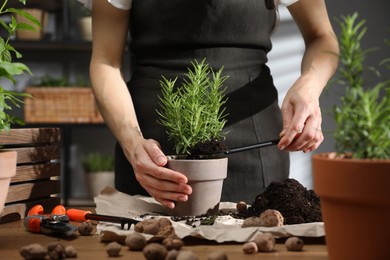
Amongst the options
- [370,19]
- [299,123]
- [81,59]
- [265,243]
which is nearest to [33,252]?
[265,243]

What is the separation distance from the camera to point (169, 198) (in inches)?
50.8

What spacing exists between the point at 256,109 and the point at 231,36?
0.80 feet

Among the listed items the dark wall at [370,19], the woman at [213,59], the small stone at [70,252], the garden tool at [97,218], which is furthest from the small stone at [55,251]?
the dark wall at [370,19]

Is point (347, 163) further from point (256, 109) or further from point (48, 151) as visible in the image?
point (256, 109)

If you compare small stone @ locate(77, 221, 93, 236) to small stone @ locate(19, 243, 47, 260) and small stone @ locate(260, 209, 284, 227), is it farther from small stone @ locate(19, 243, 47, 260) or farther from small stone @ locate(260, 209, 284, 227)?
small stone @ locate(260, 209, 284, 227)

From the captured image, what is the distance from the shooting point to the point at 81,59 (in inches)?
181

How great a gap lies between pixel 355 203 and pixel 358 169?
0.16ft

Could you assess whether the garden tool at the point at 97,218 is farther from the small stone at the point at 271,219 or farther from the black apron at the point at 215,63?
the black apron at the point at 215,63

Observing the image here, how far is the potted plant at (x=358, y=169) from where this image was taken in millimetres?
737

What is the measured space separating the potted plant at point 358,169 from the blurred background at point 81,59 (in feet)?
11.0

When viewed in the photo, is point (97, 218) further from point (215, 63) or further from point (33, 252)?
point (215, 63)

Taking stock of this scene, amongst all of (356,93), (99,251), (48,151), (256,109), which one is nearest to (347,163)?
(356,93)

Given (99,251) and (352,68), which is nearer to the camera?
(352,68)

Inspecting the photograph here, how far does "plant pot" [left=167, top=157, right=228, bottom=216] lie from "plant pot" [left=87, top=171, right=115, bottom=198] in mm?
2900
